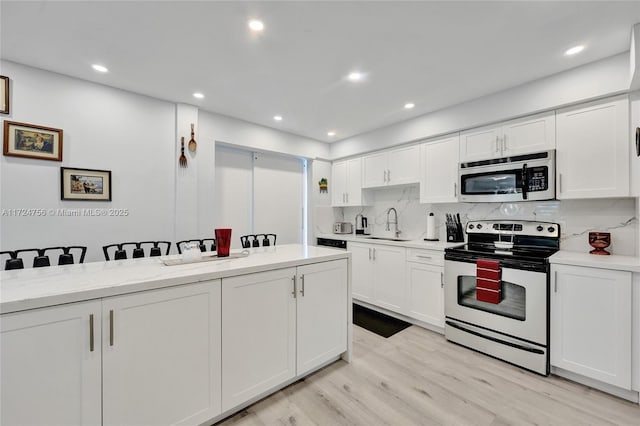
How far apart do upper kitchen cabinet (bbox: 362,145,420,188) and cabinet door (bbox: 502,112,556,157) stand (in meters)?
1.01

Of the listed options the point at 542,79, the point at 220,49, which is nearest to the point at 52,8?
the point at 220,49

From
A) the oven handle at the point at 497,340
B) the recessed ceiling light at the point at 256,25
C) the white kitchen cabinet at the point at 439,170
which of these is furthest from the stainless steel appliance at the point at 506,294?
the recessed ceiling light at the point at 256,25

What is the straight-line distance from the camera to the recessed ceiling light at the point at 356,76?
8.02ft

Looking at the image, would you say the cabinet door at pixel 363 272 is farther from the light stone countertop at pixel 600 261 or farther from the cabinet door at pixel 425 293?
the light stone countertop at pixel 600 261

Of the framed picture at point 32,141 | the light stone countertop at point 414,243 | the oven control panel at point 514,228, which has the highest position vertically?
the framed picture at point 32,141

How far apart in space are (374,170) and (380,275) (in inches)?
62.4

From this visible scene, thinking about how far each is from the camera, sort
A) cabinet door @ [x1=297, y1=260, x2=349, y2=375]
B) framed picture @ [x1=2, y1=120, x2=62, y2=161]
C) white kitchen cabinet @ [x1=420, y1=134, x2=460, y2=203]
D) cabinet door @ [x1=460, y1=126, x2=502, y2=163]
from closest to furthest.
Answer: cabinet door @ [x1=297, y1=260, x2=349, y2=375] < framed picture @ [x1=2, y1=120, x2=62, y2=161] < cabinet door @ [x1=460, y1=126, x2=502, y2=163] < white kitchen cabinet @ [x1=420, y1=134, x2=460, y2=203]

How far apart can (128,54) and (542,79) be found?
3631 millimetres

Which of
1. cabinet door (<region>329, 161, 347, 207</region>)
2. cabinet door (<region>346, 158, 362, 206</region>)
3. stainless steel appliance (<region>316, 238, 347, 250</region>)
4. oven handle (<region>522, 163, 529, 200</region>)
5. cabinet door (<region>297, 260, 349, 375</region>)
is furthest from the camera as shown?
cabinet door (<region>329, 161, 347, 207</region>)

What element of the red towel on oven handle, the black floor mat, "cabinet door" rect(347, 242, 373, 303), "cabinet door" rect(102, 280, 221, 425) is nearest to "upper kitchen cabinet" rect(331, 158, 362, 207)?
"cabinet door" rect(347, 242, 373, 303)

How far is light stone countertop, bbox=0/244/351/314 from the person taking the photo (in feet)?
3.66

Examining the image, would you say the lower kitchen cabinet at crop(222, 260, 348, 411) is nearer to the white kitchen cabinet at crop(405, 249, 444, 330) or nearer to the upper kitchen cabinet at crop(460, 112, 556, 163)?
the white kitchen cabinet at crop(405, 249, 444, 330)

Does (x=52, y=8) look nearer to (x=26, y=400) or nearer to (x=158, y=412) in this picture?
(x=26, y=400)

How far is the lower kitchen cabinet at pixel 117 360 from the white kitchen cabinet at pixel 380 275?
232cm
